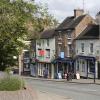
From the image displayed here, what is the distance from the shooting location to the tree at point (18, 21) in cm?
2083

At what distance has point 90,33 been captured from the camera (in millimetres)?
68125

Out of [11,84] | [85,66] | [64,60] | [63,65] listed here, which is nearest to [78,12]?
[64,60]

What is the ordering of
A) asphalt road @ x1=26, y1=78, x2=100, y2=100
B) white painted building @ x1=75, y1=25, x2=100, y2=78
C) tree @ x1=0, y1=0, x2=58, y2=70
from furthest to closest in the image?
white painted building @ x1=75, y1=25, x2=100, y2=78 → asphalt road @ x1=26, y1=78, x2=100, y2=100 → tree @ x1=0, y1=0, x2=58, y2=70

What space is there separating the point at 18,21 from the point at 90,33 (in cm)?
4763

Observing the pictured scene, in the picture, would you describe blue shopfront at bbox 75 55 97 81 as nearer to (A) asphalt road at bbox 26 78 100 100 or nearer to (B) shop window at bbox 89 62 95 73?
(B) shop window at bbox 89 62 95 73

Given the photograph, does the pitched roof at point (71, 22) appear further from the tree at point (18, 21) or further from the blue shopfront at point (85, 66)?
the tree at point (18, 21)

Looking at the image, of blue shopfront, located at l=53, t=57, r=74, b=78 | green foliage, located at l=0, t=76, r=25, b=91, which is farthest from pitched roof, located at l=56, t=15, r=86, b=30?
green foliage, located at l=0, t=76, r=25, b=91

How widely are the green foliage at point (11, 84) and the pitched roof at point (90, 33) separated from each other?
41013 mm

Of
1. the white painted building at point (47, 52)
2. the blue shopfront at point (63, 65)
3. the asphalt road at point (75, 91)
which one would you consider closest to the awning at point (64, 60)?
the blue shopfront at point (63, 65)

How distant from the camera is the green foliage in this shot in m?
24.6

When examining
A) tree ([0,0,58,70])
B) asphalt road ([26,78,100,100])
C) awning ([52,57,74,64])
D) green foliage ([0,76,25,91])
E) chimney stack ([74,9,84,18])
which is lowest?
asphalt road ([26,78,100,100])

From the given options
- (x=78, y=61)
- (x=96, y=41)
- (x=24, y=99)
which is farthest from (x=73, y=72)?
(x=24, y=99)

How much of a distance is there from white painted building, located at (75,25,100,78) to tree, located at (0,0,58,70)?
4179cm

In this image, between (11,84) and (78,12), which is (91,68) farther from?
(11,84)
